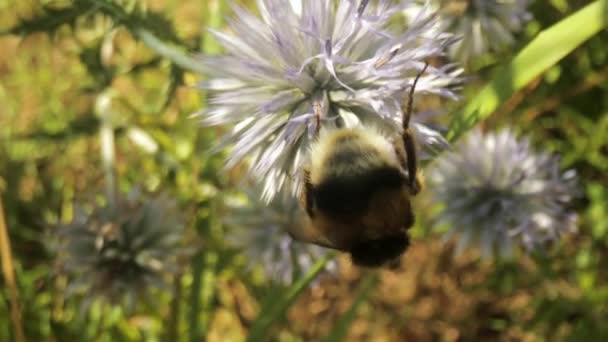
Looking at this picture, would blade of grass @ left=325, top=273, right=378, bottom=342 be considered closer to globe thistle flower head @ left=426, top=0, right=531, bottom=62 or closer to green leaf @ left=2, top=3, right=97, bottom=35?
globe thistle flower head @ left=426, top=0, right=531, bottom=62

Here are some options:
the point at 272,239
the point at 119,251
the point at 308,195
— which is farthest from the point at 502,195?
the point at 119,251

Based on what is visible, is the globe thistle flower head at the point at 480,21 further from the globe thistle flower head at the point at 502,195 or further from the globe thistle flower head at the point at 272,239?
the globe thistle flower head at the point at 272,239

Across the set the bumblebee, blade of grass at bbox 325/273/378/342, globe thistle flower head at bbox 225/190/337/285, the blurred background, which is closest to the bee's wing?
the bumblebee

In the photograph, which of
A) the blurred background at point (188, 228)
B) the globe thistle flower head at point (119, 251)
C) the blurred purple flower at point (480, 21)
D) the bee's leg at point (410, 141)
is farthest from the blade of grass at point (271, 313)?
the blurred purple flower at point (480, 21)

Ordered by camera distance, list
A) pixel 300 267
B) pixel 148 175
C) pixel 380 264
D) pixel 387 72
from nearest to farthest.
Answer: pixel 387 72 < pixel 380 264 < pixel 300 267 < pixel 148 175

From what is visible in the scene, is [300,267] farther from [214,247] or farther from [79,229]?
[79,229]


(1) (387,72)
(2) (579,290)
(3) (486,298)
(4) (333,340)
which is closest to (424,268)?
(3) (486,298)

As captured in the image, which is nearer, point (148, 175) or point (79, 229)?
point (79, 229)

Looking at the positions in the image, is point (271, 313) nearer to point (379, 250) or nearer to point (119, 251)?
point (119, 251)
